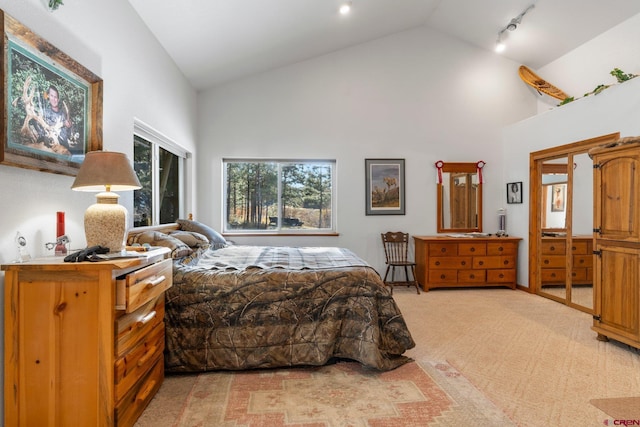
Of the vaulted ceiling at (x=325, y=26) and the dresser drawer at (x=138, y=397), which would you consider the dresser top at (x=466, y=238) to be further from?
the dresser drawer at (x=138, y=397)

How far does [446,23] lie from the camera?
197 inches

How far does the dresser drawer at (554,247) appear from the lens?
4.24 meters

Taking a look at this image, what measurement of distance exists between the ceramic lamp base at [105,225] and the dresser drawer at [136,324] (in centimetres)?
36

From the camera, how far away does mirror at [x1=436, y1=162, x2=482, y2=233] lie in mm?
5250

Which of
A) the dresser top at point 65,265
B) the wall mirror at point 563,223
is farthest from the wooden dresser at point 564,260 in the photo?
the dresser top at point 65,265

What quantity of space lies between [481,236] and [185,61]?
180 inches

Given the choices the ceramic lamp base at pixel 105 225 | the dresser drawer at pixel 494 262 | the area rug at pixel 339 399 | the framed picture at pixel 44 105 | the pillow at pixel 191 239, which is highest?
the framed picture at pixel 44 105

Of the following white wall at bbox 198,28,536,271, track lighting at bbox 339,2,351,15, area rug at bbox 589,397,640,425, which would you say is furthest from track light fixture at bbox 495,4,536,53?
area rug at bbox 589,397,640,425

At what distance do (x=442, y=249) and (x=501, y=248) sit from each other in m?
0.89

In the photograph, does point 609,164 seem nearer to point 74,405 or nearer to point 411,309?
point 411,309

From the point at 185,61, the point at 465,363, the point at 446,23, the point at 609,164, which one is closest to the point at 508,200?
the point at 609,164

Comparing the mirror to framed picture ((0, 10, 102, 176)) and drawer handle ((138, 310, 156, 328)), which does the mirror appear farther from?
framed picture ((0, 10, 102, 176))

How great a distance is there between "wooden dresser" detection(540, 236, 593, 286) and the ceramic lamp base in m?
4.48

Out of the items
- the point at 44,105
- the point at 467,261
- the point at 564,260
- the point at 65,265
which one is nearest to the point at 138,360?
the point at 65,265
